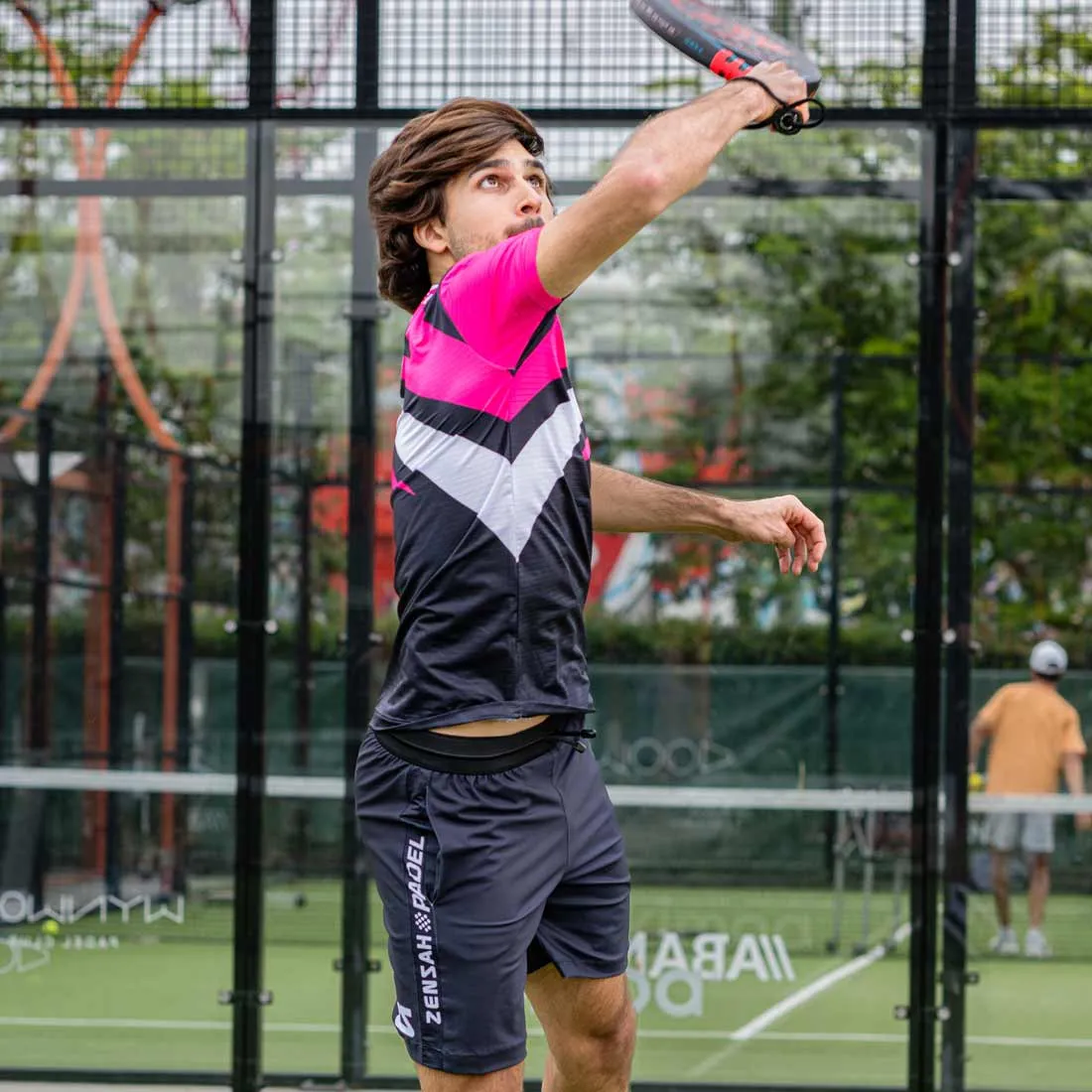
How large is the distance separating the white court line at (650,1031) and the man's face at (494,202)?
102 inches

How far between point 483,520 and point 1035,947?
2.75 m

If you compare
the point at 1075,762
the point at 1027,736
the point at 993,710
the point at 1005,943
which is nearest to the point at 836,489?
the point at 993,710

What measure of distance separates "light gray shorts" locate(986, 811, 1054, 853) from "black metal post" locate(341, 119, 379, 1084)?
5.60ft

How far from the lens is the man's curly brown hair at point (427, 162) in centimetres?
270

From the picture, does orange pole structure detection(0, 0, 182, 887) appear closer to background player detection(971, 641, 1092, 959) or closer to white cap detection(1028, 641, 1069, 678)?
background player detection(971, 641, 1092, 959)

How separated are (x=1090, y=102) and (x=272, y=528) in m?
2.45

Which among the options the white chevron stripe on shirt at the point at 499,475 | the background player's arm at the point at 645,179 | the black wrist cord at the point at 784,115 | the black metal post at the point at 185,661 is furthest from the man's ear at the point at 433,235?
the black metal post at the point at 185,661

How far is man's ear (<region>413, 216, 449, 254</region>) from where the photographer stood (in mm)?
2760

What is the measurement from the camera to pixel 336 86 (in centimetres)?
464

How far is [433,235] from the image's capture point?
2773 millimetres

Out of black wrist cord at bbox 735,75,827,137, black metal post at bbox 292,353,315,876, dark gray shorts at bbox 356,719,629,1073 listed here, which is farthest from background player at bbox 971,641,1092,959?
black wrist cord at bbox 735,75,827,137

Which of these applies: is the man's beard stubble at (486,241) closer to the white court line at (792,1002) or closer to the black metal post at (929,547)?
the black metal post at (929,547)

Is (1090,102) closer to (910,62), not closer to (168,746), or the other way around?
(910,62)

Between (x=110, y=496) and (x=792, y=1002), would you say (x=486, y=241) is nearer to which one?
(x=110, y=496)
